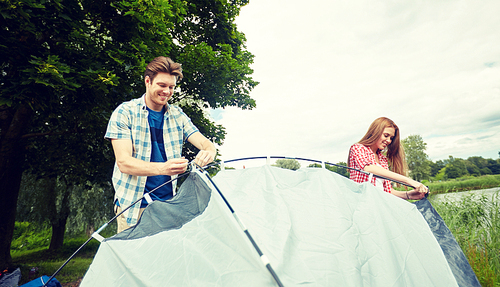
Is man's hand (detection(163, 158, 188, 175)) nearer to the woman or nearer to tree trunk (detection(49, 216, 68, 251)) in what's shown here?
the woman

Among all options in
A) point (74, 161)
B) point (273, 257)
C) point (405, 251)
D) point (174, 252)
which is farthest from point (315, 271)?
point (74, 161)

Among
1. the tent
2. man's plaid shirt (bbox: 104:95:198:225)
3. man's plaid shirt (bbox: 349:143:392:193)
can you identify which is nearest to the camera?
the tent

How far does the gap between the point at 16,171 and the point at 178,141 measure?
200 inches

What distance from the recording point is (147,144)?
1972 millimetres

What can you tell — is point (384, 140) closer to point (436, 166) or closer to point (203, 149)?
point (203, 149)

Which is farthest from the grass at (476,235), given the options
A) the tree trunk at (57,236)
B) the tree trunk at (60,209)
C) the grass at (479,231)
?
the tree trunk at (57,236)

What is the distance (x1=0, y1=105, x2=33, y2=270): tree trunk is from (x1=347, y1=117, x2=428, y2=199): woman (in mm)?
6021

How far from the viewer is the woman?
2.15m

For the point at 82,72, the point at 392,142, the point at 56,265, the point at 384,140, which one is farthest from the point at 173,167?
the point at 56,265

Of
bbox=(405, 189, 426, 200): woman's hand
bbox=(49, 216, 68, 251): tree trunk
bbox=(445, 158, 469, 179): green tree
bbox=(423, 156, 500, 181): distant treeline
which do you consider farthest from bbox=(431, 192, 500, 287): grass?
bbox=(445, 158, 469, 179): green tree

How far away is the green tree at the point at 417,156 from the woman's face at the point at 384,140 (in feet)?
137

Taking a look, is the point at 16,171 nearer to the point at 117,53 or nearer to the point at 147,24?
the point at 117,53

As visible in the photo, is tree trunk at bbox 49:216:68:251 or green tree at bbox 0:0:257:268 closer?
green tree at bbox 0:0:257:268

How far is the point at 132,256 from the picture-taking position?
4.22 ft
